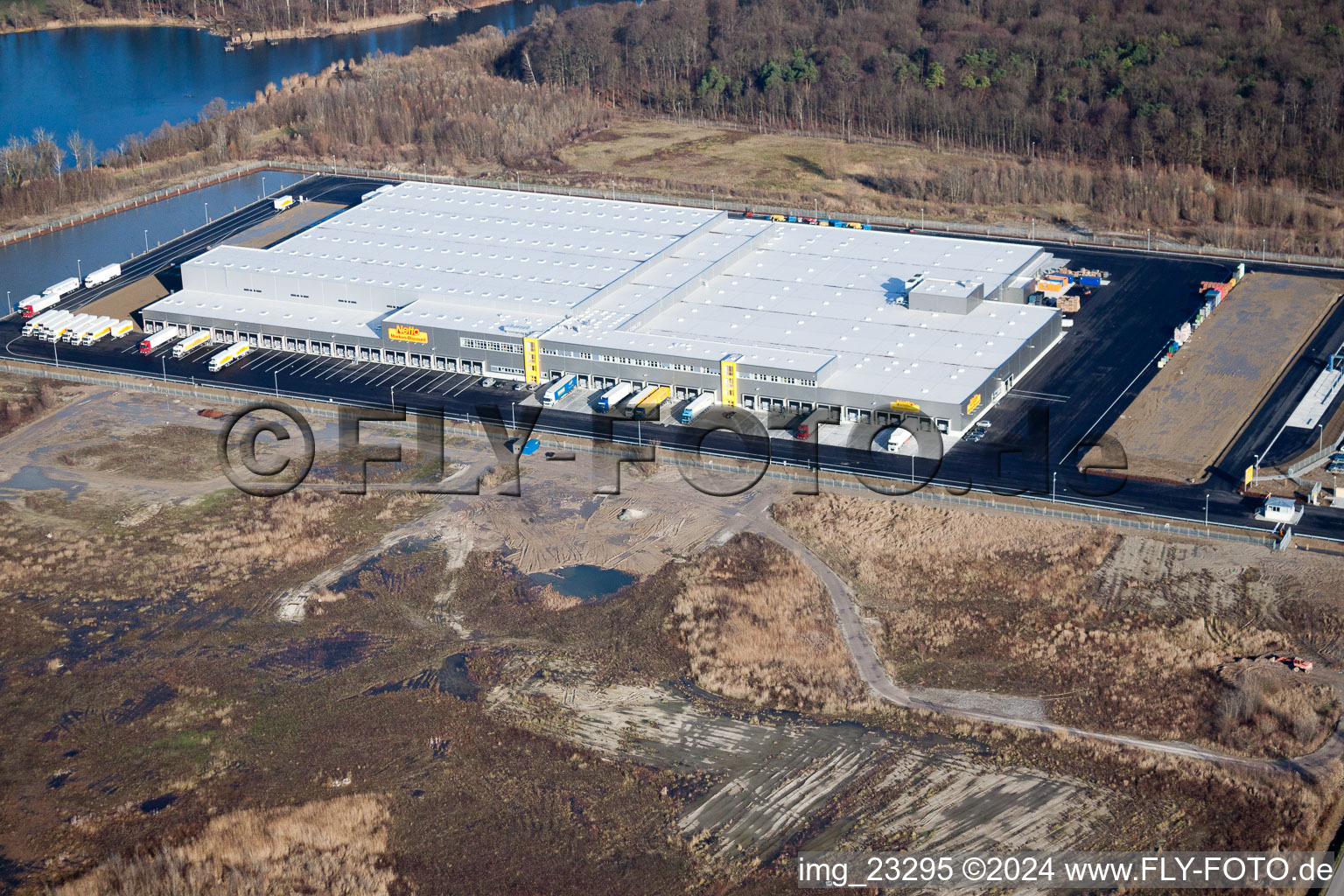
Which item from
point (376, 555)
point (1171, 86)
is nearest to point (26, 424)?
point (376, 555)

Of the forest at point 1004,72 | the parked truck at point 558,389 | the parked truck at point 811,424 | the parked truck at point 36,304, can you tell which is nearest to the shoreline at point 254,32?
the forest at point 1004,72

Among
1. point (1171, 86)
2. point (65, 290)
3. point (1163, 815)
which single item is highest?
point (1171, 86)

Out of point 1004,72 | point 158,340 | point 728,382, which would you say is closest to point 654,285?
point 728,382

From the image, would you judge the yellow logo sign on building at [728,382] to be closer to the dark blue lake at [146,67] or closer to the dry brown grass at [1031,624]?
the dry brown grass at [1031,624]

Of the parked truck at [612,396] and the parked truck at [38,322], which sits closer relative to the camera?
the parked truck at [612,396]

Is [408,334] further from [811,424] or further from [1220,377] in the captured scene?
[1220,377]

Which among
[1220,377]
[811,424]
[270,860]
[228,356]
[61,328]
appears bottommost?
[270,860]

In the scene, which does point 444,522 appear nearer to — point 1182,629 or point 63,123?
point 1182,629
